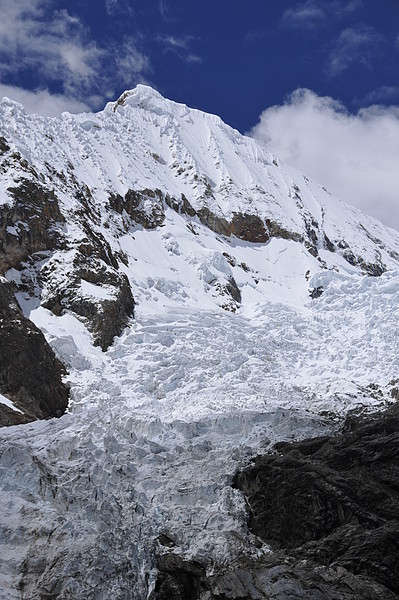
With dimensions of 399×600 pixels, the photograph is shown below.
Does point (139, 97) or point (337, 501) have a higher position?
point (139, 97)

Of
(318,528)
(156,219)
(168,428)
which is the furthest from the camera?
(156,219)

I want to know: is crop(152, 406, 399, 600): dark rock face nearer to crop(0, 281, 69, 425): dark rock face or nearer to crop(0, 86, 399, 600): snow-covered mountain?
crop(0, 86, 399, 600): snow-covered mountain

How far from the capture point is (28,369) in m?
35.9

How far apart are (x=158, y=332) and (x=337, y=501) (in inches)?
930

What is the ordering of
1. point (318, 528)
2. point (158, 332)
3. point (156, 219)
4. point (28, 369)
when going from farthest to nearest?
1. point (156, 219)
2. point (158, 332)
3. point (28, 369)
4. point (318, 528)

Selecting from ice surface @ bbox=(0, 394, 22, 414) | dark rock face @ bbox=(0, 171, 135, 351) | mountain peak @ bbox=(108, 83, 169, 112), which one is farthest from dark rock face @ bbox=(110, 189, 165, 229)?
ice surface @ bbox=(0, 394, 22, 414)

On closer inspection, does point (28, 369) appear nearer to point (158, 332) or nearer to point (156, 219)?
point (158, 332)

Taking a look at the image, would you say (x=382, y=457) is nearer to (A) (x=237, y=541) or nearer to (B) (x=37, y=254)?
(A) (x=237, y=541)

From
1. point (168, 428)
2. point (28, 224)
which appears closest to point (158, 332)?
point (28, 224)

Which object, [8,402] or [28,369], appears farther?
[28,369]

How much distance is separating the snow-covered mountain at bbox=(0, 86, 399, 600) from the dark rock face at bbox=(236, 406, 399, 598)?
109 cm

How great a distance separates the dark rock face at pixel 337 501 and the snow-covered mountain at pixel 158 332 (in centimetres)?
109

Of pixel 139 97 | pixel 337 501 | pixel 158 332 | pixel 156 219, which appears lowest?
pixel 337 501

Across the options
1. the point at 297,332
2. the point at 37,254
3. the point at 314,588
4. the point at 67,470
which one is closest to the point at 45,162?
the point at 37,254
